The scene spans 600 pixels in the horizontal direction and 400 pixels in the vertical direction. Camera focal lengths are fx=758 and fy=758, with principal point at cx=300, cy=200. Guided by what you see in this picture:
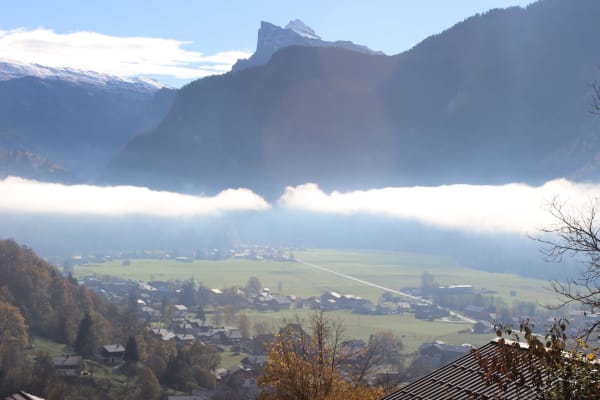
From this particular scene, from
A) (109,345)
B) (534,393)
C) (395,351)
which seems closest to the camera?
(534,393)

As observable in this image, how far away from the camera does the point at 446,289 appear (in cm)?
12075

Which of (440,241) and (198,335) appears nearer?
(198,335)

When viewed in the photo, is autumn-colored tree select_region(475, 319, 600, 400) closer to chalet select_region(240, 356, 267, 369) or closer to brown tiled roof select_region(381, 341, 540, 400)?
brown tiled roof select_region(381, 341, 540, 400)

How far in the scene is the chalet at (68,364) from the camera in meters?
58.7

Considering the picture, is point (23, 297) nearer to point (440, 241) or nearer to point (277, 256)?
point (277, 256)

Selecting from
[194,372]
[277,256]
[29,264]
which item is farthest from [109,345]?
[277,256]

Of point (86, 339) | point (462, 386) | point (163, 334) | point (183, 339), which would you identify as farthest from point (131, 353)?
point (462, 386)

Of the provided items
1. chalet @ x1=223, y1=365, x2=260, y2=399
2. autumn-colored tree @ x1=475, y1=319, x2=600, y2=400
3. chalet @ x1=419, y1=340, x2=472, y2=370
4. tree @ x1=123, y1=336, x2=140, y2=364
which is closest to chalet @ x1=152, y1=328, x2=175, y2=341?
tree @ x1=123, y1=336, x2=140, y2=364

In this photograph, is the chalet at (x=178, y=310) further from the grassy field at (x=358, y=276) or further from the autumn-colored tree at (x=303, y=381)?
the autumn-colored tree at (x=303, y=381)

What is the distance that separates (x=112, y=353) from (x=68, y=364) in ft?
24.0

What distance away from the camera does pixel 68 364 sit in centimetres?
6047

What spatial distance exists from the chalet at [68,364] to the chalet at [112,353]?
10.0 feet

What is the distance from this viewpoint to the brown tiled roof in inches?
412

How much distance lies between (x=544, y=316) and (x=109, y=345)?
53967mm
